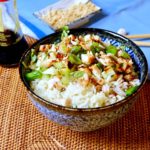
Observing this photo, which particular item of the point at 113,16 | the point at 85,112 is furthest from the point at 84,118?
the point at 113,16

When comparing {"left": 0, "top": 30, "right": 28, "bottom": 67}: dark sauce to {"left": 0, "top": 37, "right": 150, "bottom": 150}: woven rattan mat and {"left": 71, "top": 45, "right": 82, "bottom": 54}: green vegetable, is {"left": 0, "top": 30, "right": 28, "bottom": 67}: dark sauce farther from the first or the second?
{"left": 71, "top": 45, "right": 82, "bottom": 54}: green vegetable

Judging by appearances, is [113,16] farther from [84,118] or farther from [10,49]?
[84,118]

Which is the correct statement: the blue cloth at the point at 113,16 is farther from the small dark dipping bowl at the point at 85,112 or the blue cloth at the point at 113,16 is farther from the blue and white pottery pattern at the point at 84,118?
the blue and white pottery pattern at the point at 84,118

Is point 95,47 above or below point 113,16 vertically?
above

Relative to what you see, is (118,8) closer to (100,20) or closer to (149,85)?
(100,20)

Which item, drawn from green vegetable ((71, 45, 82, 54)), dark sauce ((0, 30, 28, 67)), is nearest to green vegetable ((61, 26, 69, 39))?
green vegetable ((71, 45, 82, 54))

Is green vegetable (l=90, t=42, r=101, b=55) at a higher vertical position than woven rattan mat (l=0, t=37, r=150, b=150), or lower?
higher
